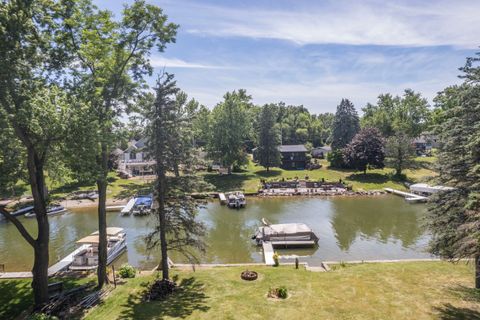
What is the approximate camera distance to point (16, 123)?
11102 mm

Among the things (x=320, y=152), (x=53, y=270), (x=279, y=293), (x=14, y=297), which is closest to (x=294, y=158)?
(x=320, y=152)

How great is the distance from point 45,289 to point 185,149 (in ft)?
26.8

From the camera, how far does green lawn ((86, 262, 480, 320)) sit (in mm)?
11922

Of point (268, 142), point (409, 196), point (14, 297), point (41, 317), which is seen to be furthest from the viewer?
point (268, 142)

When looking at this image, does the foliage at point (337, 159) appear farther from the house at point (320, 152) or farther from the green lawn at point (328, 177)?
the house at point (320, 152)

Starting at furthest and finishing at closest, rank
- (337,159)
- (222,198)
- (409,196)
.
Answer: (337,159) → (222,198) → (409,196)

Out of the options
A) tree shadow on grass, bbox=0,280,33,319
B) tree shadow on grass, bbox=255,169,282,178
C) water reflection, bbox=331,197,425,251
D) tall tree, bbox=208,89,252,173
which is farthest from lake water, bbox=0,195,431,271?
tall tree, bbox=208,89,252,173

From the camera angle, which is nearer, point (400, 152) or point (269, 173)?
point (400, 152)

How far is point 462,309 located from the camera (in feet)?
38.7

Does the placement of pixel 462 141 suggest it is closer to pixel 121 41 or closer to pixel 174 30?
pixel 174 30

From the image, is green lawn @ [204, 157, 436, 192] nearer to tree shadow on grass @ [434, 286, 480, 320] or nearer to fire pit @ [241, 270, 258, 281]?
fire pit @ [241, 270, 258, 281]

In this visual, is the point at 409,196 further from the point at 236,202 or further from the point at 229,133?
the point at 229,133

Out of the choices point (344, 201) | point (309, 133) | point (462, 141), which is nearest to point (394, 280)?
point (462, 141)

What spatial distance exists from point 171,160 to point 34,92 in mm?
5825
